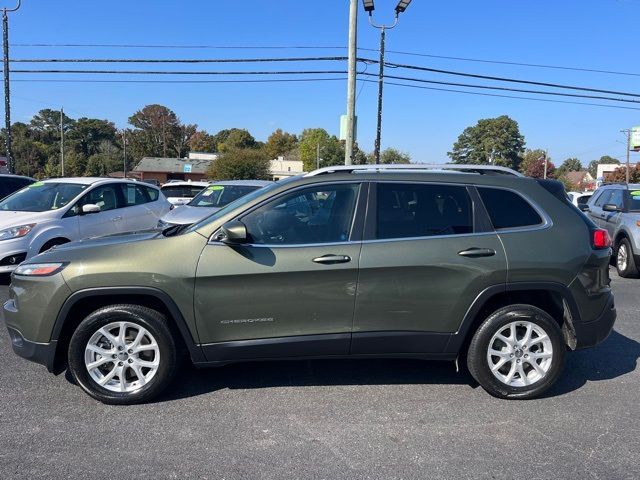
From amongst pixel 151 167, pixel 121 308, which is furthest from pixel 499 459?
pixel 151 167

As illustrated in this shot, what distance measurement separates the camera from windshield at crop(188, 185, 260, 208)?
10570mm

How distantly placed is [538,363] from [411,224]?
57.9 inches

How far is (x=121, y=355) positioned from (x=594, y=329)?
12.0ft

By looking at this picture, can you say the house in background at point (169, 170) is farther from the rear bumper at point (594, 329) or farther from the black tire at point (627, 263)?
the rear bumper at point (594, 329)

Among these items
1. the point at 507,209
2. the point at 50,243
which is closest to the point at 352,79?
the point at 50,243

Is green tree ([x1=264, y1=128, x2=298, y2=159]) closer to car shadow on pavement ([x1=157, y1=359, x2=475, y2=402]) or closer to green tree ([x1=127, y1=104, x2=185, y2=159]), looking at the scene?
green tree ([x1=127, y1=104, x2=185, y2=159])

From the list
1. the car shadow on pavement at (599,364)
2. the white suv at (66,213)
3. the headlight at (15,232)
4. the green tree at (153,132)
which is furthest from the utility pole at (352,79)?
the green tree at (153,132)

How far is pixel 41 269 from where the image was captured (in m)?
3.71

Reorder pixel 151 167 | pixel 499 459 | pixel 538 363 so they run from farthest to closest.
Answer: pixel 151 167 → pixel 538 363 → pixel 499 459

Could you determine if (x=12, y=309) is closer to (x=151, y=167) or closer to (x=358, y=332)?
(x=358, y=332)

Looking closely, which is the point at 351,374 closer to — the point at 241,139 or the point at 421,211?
the point at 421,211

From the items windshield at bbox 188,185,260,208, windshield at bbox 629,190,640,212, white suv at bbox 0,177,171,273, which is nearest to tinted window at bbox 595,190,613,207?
windshield at bbox 629,190,640,212

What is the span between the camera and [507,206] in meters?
4.00

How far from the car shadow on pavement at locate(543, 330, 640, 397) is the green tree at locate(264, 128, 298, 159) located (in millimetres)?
110212
